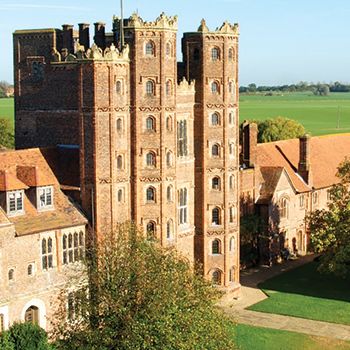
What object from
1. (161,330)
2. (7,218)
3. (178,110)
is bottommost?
(161,330)

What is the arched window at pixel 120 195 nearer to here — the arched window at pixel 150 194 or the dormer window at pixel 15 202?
the arched window at pixel 150 194

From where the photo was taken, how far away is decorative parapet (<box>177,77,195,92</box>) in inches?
2341

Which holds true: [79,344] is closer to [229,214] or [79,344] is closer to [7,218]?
[7,218]

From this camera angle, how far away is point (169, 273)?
141ft

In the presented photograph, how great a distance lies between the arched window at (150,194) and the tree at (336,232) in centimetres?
1483

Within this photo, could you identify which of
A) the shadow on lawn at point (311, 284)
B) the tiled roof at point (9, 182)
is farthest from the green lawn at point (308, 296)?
the tiled roof at point (9, 182)

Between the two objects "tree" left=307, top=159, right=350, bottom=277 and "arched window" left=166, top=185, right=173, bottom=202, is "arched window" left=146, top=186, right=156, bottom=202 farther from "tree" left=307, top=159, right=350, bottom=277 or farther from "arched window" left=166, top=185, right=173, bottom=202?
"tree" left=307, top=159, right=350, bottom=277

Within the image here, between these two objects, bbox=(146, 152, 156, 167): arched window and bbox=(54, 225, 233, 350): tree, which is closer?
bbox=(54, 225, 233, 350): tree

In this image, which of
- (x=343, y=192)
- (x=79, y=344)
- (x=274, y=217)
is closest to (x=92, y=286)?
(x=79, y=344)

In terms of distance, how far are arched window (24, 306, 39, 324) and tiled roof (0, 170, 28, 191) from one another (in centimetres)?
737

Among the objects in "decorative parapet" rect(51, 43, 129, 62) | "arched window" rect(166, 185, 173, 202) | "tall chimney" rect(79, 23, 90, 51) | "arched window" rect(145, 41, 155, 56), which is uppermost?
"tall chimney" rect(79, 23, 90, 51)

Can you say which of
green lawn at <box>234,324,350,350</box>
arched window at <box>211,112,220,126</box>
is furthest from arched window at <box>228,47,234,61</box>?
green lawn at <box>234,324,350,350</box>

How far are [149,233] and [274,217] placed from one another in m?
24.0

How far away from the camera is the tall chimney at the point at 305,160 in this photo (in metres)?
81.1
